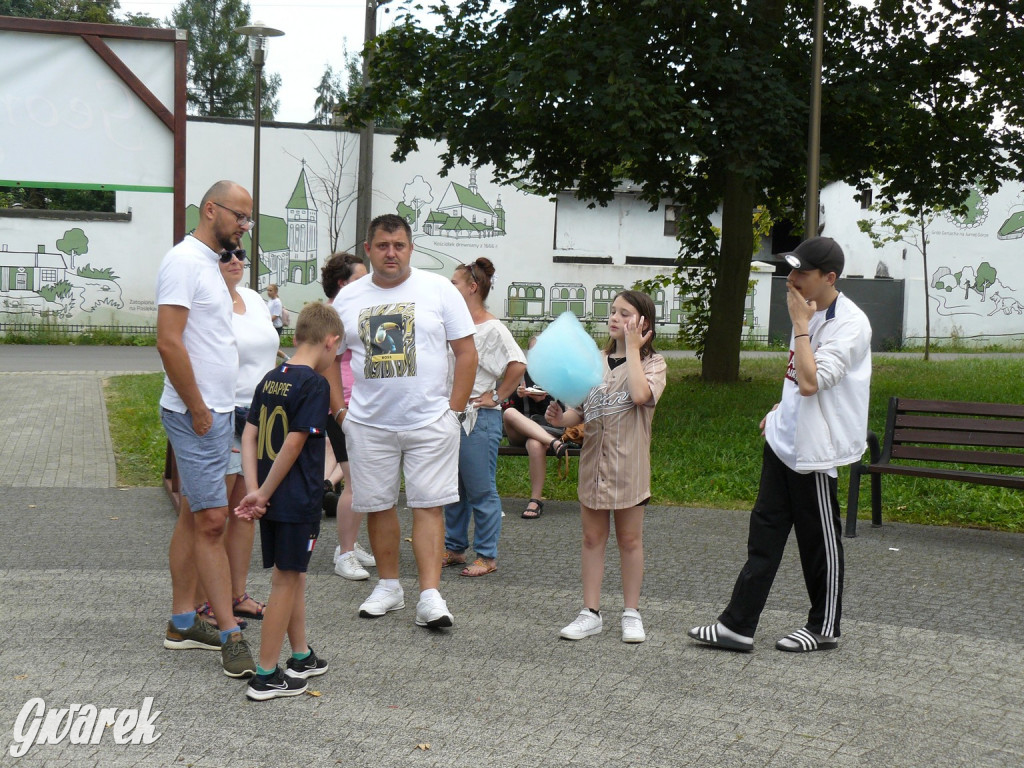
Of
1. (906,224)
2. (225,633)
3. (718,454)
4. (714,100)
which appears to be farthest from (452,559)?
(906,224)

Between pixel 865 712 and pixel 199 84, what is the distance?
67.7 meters

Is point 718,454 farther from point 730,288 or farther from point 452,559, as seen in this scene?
point 730,288

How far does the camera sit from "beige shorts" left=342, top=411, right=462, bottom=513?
527 cm

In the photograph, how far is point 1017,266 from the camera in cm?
3669

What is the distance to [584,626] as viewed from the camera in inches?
201

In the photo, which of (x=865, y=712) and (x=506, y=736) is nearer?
(x=506, y=736)

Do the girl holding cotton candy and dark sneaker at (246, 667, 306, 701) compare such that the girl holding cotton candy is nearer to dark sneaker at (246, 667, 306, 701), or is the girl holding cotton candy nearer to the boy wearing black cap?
the boy wearing black cap

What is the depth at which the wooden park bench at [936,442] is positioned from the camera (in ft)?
25.2

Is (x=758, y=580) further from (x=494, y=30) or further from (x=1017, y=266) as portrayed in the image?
(x=1017, y=266)

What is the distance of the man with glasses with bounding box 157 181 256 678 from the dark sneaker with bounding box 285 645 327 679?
0.18 m

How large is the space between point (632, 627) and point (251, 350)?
2.26 m

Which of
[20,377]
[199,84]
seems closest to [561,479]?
[20,377]

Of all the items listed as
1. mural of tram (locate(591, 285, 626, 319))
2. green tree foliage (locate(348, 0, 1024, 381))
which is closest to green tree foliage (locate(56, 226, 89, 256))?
mural of tram (locate(591, 285, 626, 319))

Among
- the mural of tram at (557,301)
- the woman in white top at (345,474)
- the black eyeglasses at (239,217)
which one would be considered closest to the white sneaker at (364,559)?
the woman in white top at (345,474)
